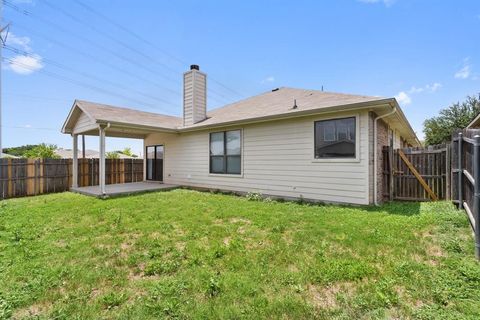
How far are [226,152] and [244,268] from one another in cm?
710

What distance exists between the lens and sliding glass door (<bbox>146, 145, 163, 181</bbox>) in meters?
13.4

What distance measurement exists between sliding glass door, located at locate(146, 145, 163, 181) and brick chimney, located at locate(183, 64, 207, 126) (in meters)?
2.61

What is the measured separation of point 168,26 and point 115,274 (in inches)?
540

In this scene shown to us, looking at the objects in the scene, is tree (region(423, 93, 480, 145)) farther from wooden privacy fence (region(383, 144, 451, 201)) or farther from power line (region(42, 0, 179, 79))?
power line (region(42, 0, 179, 79))

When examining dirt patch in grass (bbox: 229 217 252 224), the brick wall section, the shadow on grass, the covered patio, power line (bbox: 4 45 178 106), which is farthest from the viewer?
power line (bbox: 4 45 178 106)

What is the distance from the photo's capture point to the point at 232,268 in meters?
3.12

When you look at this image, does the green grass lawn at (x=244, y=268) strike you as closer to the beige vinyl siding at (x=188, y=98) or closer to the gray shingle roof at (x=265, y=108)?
the gray shingle roof at (x=265, y=108)

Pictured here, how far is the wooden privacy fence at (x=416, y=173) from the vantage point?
7.44m

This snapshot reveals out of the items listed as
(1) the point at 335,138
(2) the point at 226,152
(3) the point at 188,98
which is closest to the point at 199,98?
(3) the point at 188,98

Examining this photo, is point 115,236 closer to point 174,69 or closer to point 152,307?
point 152,307

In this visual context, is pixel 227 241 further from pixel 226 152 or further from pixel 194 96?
pixel 194 96

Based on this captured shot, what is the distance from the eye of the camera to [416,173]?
7.68m

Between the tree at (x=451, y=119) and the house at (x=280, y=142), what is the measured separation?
1816 centimetres

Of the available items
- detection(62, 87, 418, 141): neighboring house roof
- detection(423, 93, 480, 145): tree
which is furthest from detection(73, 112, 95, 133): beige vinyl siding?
detection(423, 93, 480, 145): tree
